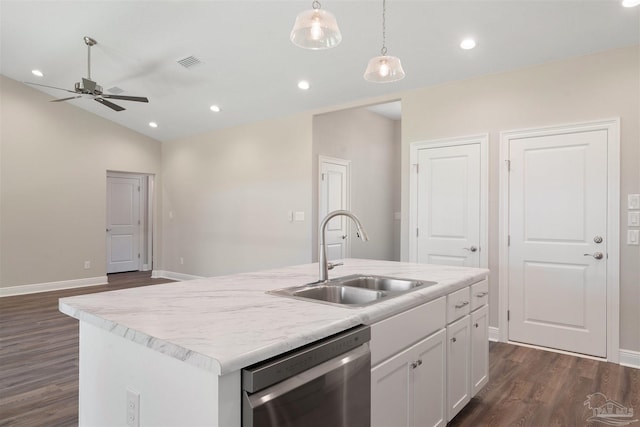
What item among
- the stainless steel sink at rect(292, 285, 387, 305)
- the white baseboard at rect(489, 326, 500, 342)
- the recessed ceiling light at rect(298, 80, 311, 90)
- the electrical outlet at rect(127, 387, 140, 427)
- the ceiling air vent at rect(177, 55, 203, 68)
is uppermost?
the ceiling air vent at rect(177, 55, 203, 68)

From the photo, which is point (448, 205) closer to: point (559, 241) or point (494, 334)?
point (559, 241)

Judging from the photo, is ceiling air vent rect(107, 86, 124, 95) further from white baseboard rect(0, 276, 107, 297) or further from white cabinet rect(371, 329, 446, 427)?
white cabinet rect(371, 329, 446, 427)

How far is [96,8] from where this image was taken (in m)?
3.74

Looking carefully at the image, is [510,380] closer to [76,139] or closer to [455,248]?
[455,248]

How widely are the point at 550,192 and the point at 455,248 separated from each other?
1.07 meters

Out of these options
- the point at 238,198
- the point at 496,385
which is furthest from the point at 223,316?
the point at 238,198

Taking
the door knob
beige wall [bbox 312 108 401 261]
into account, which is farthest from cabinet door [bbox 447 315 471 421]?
beige wall [bbox 312 108 401 261]

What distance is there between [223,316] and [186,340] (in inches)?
10.9

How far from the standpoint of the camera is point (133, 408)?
1256mm

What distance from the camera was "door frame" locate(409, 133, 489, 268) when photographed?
4.01m

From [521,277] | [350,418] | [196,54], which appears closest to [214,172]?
[196,54]

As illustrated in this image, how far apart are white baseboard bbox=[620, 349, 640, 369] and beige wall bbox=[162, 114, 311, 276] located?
3.54 meters

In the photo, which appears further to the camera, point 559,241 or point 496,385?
point 559,241

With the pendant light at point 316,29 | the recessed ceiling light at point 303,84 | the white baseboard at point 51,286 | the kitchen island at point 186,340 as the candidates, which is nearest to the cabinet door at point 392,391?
the kitchen island at point 186,340
